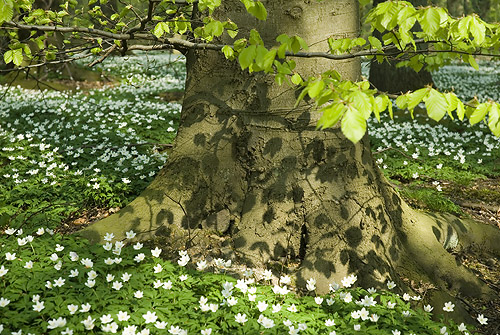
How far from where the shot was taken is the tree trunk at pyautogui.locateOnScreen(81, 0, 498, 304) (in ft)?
10.8

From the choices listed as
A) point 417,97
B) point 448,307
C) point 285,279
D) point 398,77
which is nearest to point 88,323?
point 285,279

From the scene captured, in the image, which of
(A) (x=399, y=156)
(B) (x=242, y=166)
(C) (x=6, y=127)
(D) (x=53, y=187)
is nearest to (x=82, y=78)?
(C) (x=6, y=127)

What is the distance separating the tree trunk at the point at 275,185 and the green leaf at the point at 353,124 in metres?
1.67

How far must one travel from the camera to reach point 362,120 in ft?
5.38

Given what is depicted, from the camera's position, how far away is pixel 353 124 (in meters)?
1.62

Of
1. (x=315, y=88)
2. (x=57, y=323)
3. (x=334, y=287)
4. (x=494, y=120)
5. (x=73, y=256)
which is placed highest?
(x=315, y=88)

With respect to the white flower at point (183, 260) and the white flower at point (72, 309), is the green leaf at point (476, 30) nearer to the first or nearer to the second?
the white flower at point (183, 260)

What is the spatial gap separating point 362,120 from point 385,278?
2.06 metres

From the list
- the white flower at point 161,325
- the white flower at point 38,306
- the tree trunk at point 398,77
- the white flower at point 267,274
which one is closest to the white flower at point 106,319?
the white flower at point 161,325

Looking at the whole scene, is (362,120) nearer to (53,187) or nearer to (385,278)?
(385,278)

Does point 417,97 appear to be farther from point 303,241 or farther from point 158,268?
point 158,268

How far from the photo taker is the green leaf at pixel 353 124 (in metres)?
1.59

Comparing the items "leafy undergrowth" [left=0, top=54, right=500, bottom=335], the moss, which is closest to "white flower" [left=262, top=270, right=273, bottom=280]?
"leafy undergrowth" [left=0, top=54, right=500, bottom=335]

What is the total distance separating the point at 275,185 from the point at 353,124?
6.03 feet
